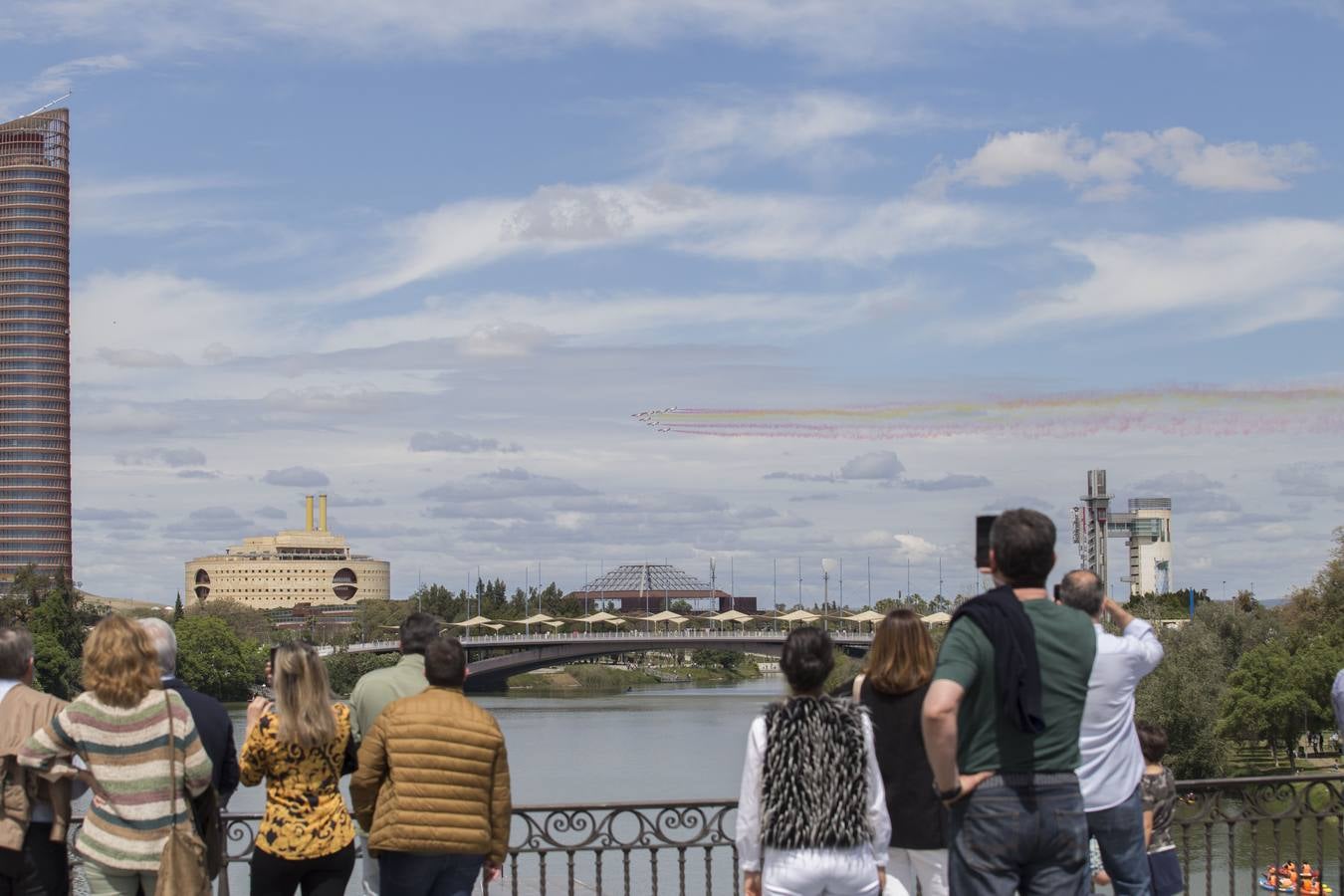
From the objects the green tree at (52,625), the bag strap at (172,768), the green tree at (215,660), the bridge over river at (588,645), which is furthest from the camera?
the green tree at (215,660)

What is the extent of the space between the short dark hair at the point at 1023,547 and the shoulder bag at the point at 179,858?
3243mm

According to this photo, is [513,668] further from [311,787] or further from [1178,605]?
[311,787]

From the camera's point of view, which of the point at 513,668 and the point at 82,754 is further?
the point at 513,668

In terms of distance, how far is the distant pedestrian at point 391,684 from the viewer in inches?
272

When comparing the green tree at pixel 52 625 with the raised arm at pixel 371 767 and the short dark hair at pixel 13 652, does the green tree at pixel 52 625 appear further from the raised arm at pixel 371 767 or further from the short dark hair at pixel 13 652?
the raised arm at pixel 371 767

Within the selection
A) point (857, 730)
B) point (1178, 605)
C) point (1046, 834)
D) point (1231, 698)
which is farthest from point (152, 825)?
point (1178, 605)

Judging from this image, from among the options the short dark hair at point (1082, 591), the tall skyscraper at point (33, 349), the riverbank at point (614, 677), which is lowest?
the riverbank at point (614, 677)

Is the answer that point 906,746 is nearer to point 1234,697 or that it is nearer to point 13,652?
point 13,652

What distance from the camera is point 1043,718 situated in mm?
5301

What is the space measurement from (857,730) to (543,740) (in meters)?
51.3

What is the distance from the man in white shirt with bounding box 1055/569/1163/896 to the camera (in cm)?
628

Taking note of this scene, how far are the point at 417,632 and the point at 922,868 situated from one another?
2.40m

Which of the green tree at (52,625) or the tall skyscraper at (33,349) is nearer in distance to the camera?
the green tree at (52,625)

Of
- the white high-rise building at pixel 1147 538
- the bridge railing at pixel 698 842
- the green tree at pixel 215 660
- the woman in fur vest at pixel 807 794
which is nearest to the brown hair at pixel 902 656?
the woman in fur vest at pixel 807 794
